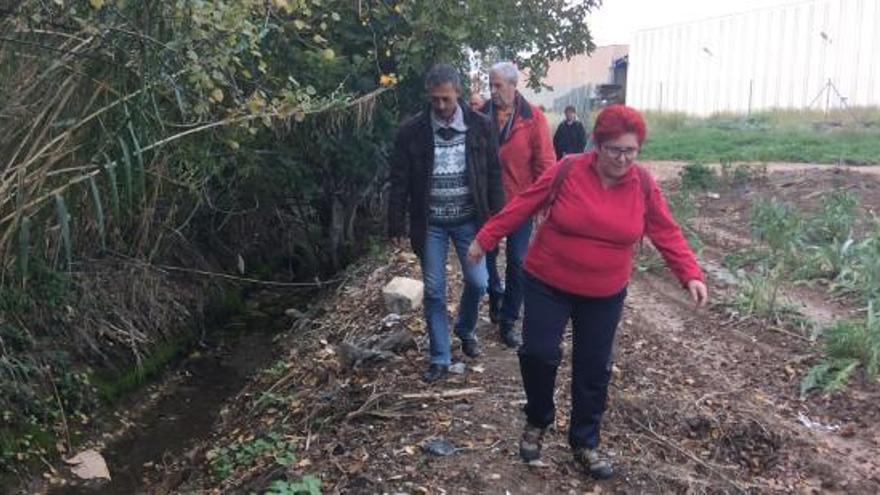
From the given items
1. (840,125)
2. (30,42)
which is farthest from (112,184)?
(840,125)

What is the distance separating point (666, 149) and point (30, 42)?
17716mm

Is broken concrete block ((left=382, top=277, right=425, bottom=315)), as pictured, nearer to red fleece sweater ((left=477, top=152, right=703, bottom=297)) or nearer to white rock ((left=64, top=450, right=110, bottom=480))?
white rock ((left=64, top=450, right=110, bottom=480))

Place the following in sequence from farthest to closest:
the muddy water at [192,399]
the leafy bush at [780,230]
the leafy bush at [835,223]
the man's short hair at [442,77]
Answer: the leafy bush at [835,223], the leafy bush at [780,230], the muddy water at [192,399], the man's short hair at [442,77]

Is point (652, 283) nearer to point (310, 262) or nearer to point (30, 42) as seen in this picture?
point (310, 262)

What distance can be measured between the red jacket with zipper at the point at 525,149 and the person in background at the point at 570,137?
6.30m

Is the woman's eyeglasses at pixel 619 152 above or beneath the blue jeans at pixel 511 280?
above

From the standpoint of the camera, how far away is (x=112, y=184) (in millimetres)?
4512

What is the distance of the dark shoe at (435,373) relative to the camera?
17.8 ft

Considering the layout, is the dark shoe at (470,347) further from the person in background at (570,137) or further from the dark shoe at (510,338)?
the person in background at (570,137)

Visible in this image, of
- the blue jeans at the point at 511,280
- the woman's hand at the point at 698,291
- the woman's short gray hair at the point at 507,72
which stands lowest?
the blue jeans at the point at 511,280

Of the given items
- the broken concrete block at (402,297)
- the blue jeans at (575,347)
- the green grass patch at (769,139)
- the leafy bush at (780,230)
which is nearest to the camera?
the blue jeans at (575,347)

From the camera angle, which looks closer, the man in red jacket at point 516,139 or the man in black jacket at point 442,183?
the man in black jacket at point 442,183

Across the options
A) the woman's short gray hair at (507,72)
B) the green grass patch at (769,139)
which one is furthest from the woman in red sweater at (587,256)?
the green grass patch at (769,139)

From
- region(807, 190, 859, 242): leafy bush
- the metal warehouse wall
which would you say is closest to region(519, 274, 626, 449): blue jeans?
region(807, 190, 859, 242): leafy bush
